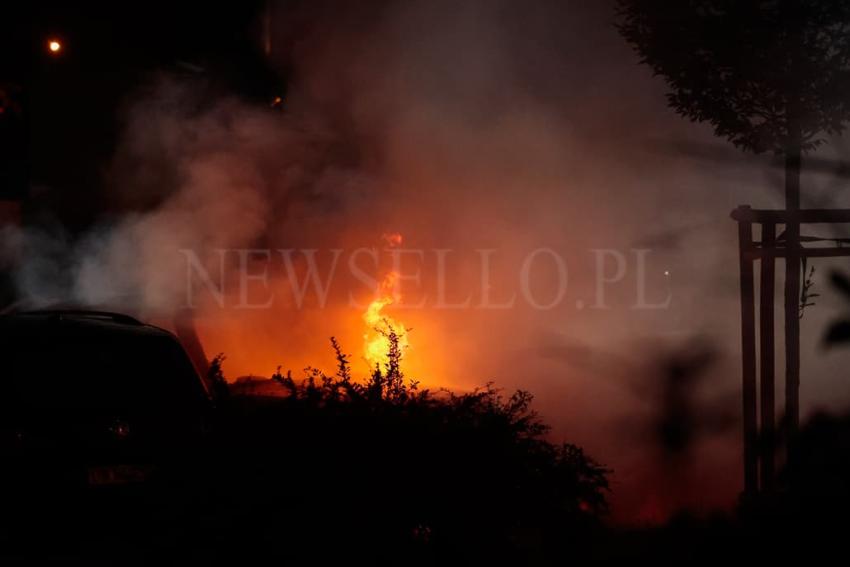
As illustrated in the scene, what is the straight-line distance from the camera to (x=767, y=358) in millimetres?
5676

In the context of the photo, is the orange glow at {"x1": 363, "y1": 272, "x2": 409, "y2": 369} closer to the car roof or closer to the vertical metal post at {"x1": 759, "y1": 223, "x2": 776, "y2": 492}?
the car roof

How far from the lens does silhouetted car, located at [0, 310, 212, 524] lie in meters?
4.79

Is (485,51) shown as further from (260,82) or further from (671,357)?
(260,82)

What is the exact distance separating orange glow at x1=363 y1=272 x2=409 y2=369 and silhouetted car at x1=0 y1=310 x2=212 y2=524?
552cm

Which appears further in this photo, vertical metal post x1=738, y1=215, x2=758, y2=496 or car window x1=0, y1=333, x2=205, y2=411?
vertical metal post x1=738, y1=215, x2=758, y2=496

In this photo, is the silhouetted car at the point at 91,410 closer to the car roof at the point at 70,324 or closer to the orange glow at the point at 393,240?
the car roof at the point at 70,324

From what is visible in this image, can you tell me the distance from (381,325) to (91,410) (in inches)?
281

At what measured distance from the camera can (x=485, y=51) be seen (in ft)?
40.9

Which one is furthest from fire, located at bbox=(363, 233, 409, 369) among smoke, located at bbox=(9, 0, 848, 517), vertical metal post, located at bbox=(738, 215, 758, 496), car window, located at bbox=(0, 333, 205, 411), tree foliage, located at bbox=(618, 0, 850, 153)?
tree foliage, located at bbox=(618, 0, 850, 153)

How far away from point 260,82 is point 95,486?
14573 millimetres

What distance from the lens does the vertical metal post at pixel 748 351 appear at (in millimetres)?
5551

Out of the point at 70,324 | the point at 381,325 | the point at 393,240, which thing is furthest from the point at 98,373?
the point at 393,240

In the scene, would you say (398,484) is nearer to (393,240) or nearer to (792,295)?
(792,295)

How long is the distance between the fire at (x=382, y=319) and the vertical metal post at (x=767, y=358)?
19.2 ft
